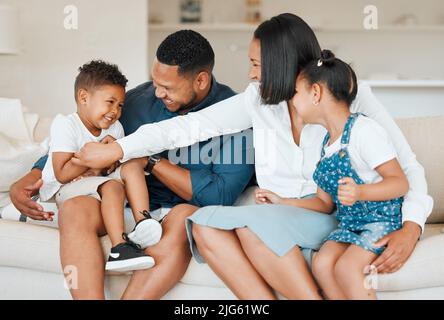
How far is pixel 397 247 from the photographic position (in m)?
1.88

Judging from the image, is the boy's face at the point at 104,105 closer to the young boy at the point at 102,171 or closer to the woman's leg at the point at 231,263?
the young boy at the point at 102,171

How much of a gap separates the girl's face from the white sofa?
478 millimetres

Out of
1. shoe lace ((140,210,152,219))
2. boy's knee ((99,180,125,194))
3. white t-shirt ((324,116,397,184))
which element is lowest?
shoe lace ((140,210,152,219))

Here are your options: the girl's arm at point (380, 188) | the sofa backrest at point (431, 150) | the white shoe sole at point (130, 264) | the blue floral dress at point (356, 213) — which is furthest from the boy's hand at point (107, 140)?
the sofa backrest at point (431, 150)

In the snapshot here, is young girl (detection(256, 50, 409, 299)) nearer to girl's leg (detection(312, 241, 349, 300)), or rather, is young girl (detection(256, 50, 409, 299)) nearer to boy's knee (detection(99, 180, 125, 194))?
girl's leg (detection(312, 241, 349, 300))

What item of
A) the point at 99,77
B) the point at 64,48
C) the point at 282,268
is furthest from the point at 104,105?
the point at 64,48

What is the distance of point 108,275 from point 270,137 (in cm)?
66

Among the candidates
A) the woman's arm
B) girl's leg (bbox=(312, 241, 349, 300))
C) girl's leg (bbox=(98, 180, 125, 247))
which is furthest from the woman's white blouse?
girl's leg (bbox=(312, 241, 349, 300))

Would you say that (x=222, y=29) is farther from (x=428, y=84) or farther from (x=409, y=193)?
(x=409, y=193)

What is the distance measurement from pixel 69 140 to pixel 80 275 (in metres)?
0.55

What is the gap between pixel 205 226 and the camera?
191cm

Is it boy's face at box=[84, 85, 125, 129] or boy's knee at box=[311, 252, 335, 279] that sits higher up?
boy's face at box=[84, 85, 125, 129]

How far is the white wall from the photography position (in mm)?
5407

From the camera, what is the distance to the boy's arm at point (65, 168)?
7.29 feet
